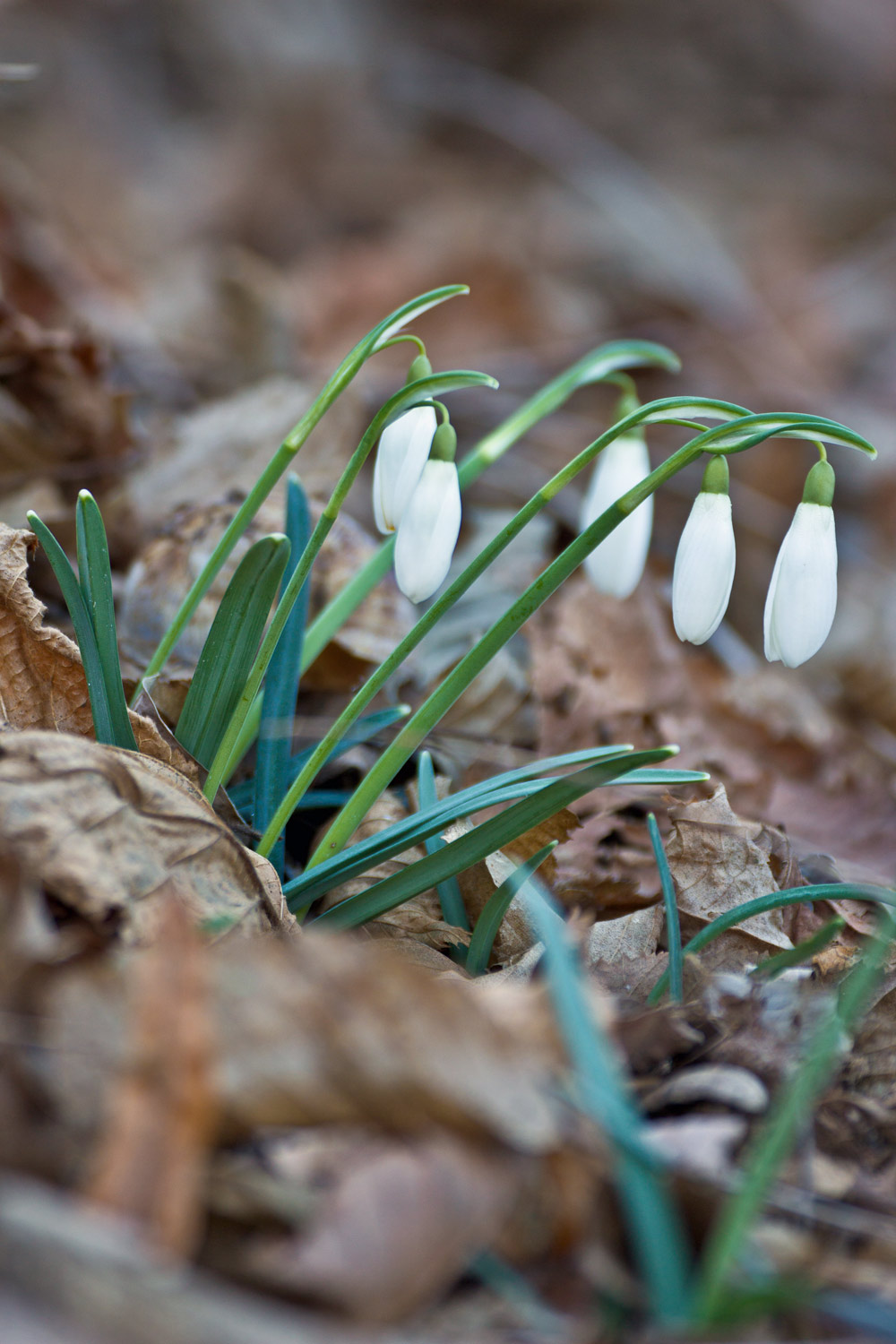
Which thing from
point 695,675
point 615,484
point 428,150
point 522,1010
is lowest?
point 695,675

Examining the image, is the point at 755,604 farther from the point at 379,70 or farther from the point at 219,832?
the point at 379,70

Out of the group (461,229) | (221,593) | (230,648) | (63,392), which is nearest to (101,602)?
(230,648)

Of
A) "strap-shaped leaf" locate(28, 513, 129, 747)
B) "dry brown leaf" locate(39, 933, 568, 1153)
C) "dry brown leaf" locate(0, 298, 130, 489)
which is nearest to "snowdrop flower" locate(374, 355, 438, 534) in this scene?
"strap-shaped leaf" locate(28, 513, 129, 747)

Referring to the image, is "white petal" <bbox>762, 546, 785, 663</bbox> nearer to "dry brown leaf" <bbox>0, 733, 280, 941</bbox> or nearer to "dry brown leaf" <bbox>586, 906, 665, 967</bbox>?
"dry brown leaf" <bbox>586, 906, 665, 967</bbox>

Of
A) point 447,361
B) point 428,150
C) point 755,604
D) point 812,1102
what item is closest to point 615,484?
point 812,1102

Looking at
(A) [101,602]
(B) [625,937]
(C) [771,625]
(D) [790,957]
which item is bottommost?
(B) [625,937]

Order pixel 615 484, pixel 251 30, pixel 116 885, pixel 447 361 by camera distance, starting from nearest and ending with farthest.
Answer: pixel 116 885 < pixel 615 484 < pixel 447 361 < pixel 251 30

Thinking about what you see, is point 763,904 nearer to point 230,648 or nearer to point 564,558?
point 564,558
